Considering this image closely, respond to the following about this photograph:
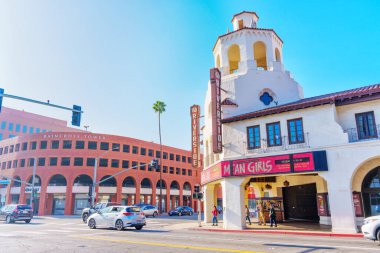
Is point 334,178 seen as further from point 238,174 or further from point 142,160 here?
point 142,160

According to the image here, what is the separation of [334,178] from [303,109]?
4738mm

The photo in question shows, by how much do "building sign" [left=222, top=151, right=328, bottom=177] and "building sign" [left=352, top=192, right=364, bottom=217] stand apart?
7.44ft

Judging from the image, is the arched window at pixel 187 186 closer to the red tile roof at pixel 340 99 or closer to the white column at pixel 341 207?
the red tile roof at pixel 340 99

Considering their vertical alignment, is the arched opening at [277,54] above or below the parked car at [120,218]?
above

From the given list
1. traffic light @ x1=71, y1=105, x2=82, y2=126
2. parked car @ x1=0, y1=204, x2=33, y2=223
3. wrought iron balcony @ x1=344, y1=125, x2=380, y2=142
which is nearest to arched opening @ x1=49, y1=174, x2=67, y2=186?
parked car @ x1=0, y1=204, x2=33, y2=223

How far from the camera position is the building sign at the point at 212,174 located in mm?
21883

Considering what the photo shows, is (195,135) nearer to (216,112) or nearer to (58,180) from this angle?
(216,112)

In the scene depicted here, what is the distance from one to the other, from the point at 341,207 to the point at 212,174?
9913mm

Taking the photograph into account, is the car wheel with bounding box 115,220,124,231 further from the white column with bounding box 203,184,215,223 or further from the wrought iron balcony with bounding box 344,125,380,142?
the wrought iron balcony with bounding box 344,125,380,142

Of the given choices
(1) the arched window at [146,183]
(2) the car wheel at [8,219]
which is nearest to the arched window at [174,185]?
(1) the arched window at [146,183]

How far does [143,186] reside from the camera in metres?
57.7

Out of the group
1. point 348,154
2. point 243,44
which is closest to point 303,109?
point 348,154

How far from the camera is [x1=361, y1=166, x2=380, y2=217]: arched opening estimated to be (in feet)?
56.9

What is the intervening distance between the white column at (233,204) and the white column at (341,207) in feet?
18.7
